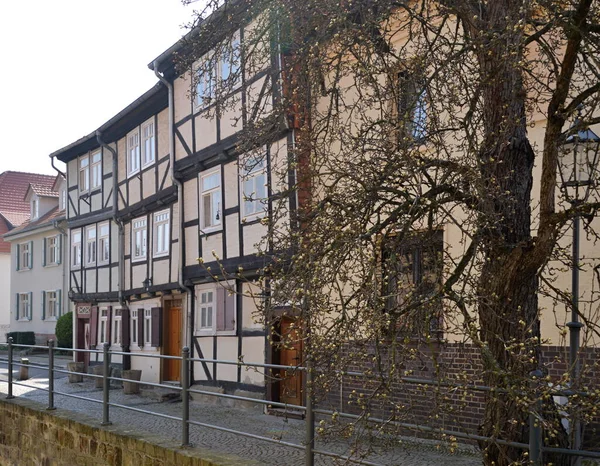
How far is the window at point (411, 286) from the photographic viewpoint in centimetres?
466

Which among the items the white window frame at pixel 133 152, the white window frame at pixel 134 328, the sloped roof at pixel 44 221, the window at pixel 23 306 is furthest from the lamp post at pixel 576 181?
the window at pixel 23 306

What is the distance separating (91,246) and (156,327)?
6262 millimetres

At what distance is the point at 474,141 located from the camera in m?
5.20

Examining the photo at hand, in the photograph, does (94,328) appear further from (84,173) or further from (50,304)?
(50,304)

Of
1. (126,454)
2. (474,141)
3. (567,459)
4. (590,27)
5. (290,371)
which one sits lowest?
(126,454)

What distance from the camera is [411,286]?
4738 millimetres

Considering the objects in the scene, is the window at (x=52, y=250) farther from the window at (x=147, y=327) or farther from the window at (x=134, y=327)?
the window at (x=147, y=327)

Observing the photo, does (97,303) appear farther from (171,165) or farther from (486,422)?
(486,422)

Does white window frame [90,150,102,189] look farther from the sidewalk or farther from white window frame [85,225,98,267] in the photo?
the sidewalk

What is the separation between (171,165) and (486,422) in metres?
13.6

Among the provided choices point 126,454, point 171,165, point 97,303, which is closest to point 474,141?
point 126,454

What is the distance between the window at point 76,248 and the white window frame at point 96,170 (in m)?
2.14

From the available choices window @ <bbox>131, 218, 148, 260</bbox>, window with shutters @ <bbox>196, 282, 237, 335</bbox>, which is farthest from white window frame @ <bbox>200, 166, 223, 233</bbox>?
window @ <bbox>131, 218, 148, 260</bbox>

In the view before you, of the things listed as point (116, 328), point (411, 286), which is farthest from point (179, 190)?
point (411, 286)
